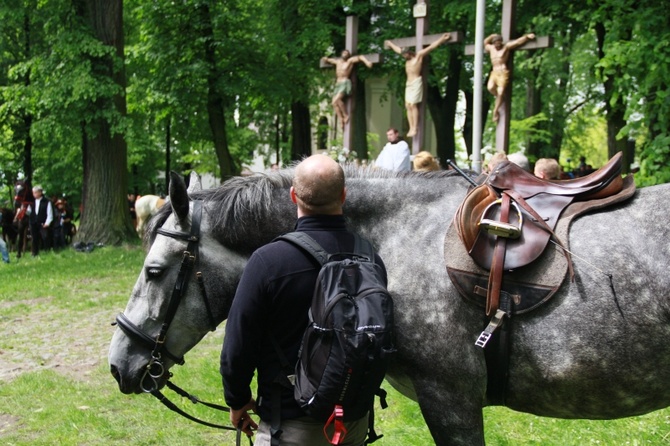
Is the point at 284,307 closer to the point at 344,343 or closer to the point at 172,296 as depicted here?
the point at 344,343

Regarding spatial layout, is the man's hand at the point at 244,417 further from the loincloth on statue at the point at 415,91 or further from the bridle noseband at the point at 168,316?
the loincloth on statue at the point at 415,91

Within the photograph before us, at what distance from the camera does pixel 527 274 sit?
3.01 meters

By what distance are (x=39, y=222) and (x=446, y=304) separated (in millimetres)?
18408

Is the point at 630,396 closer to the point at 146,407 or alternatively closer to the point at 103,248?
the point at 146,407

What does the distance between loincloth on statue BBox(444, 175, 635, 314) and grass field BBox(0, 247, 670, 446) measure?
2131 millimetres

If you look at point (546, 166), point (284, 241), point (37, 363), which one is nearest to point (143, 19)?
point (37, 363)

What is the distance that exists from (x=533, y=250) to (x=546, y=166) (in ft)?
15.4

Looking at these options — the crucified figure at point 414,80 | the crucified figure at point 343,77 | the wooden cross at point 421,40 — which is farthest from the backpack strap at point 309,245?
the crucified figure at point 343,77

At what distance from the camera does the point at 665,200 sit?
301cm

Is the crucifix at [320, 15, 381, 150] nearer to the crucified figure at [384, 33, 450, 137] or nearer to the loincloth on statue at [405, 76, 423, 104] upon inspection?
the crucified figure at [384, 33, 450, 137]

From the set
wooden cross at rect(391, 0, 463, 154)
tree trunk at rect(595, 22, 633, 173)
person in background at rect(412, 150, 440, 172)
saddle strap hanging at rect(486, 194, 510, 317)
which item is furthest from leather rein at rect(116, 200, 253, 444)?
wooden cross at rect(391, 0, 463, 154)

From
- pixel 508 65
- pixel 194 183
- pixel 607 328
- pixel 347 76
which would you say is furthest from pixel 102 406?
pixel 347 76

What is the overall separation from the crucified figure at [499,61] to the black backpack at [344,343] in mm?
10487

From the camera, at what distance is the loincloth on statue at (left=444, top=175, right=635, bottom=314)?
296 cm
